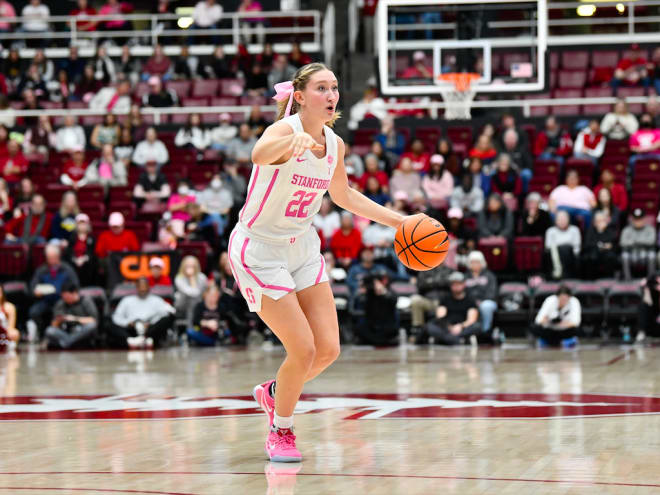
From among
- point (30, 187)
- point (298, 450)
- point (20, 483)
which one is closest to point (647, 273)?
point (30, 187)

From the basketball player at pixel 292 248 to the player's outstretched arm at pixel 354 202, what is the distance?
0.41 feet

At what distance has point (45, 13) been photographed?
80.4 ft

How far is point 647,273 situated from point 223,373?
7.05 m

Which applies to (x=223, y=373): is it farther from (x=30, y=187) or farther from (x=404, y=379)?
(x=30, y=187)

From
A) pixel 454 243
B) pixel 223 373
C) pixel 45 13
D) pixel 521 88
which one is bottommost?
pixel 223 373

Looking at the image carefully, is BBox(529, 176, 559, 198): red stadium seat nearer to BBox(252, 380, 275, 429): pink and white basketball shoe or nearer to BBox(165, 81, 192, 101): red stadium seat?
BBox(165, 81, 192, 101): red stadium seat

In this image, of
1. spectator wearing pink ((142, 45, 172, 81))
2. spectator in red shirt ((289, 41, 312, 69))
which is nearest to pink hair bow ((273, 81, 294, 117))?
spectator in red shirt ((289, 41, 312, 69))

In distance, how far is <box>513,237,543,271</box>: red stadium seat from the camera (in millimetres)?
15773

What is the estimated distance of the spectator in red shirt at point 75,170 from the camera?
18422 millimetres

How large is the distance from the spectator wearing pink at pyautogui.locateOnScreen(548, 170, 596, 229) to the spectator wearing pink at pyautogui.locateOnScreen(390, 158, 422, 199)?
206 cm

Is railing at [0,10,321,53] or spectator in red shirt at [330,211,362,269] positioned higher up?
railing at [0,10,321,53]

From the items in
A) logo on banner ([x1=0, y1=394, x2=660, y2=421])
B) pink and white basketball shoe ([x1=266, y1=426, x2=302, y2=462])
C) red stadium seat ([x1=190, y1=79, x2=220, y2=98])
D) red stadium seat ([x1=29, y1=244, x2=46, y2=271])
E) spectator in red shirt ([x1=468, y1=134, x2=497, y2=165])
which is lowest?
logo on banner ([x1=0, y1=394, x2=660, y2=421])

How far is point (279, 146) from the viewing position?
205 inches

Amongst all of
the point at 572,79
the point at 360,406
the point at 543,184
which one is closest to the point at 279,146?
the point at 360,406
